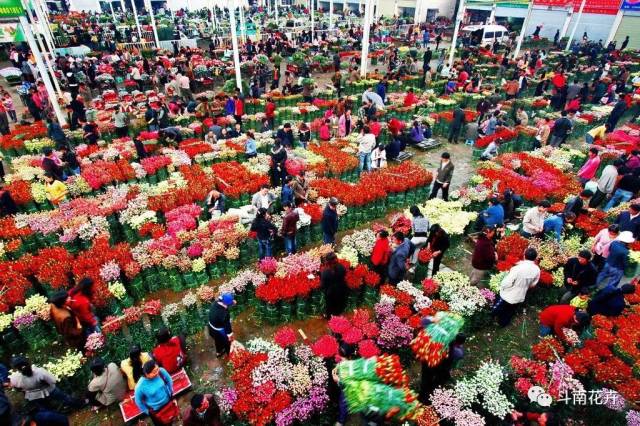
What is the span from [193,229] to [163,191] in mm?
2313

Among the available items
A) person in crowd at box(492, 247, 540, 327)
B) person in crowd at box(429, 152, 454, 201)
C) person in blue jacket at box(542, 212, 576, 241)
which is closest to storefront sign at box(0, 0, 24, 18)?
person in crowd at box(429, 152, 454, 201)

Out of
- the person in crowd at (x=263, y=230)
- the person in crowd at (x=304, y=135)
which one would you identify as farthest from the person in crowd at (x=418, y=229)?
the person in crowd at (x=304, y=135)

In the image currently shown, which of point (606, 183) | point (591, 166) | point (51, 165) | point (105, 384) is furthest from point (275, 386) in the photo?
point (591, 166)

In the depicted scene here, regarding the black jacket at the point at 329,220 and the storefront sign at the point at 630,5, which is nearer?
the black jacket at the point at 329,220

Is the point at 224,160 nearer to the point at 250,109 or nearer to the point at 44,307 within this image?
the point at 250,109

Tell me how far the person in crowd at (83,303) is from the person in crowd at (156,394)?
2580 mm

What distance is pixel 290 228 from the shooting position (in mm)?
9273

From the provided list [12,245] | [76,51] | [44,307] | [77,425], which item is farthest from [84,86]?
[77,425]

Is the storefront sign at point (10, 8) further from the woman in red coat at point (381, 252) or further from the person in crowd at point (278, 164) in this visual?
the woman in red coat at point (381, 252)

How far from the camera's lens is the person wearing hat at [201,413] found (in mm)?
5055

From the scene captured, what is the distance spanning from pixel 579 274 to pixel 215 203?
9272 millimetres

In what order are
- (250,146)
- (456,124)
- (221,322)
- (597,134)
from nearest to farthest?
1. (221,322)
2. (250,146)
3. (597,134)
4. (456,124)

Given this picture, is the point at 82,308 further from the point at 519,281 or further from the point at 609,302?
the point at 609,302

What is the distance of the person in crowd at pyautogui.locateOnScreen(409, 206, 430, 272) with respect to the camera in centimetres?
871
